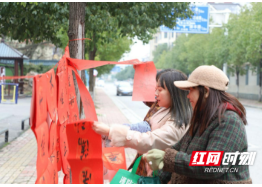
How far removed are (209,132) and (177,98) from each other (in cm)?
57

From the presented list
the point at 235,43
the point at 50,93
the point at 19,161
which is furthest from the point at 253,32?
the point at 50,93

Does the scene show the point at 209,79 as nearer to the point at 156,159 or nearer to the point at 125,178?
the point at 156,159

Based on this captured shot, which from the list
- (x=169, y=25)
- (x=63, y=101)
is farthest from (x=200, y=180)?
(x=169, y=25)

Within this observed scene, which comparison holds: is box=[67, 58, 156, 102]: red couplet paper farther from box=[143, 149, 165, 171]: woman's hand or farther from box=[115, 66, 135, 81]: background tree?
box=[115, 66, 135, 81]: background tree

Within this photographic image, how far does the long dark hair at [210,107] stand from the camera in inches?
70.5

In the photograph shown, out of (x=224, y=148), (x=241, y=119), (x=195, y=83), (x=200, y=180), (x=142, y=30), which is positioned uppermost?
(x=142, y=30)

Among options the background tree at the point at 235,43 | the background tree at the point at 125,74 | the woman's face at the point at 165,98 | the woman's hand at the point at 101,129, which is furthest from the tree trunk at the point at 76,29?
the background tree at the point at 125,74

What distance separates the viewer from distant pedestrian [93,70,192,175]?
207 cm

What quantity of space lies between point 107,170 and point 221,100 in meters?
1.23

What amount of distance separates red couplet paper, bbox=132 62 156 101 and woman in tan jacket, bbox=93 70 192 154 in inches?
26.5

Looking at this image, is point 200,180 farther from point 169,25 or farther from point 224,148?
point 169,25

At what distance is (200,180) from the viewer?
1841mm

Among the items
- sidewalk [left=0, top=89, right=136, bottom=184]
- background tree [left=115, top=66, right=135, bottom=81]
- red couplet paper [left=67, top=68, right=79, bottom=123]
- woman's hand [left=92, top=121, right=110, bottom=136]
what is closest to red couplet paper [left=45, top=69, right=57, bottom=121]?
woman's hand [left=92, top=121, right=110, bottom=136]

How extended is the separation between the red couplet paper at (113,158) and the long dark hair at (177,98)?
59 centimetres
